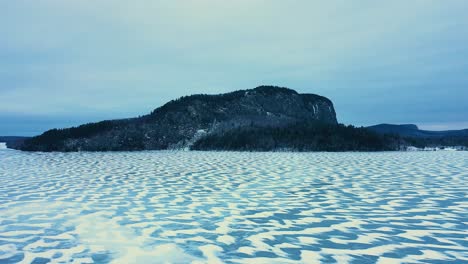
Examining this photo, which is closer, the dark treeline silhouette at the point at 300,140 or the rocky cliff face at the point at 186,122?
the dark treeline silhouette at the point at 300,140

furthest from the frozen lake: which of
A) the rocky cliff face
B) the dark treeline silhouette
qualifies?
the rocky cliff face

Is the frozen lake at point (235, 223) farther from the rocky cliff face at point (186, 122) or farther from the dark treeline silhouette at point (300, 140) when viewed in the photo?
the rocky cliff face at point (186, 122)

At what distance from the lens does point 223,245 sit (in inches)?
394

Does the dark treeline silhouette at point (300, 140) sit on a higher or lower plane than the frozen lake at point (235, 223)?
higher

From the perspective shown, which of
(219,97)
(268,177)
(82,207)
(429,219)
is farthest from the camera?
(219,97)

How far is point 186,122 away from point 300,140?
1948 inches

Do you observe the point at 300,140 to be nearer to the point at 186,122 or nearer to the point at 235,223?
the point at 186,122

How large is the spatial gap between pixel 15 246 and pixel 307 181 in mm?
16099

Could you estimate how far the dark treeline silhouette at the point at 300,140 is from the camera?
8625 centimetres

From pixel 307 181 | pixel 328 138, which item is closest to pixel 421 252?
pixel 307 181

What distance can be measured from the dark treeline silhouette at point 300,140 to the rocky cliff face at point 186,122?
9028mm

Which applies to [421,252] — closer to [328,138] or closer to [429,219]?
[429,219]

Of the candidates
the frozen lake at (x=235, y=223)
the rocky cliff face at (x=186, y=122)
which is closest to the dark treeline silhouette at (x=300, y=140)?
the rocky cliff face at (x=186, y=122)

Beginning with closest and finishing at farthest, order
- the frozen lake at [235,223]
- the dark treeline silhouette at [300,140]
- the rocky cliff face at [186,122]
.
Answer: the frozen lake at [235,223] → the dark treeline silhouette at [300,140] → the rocky cliff face at [186,122]
